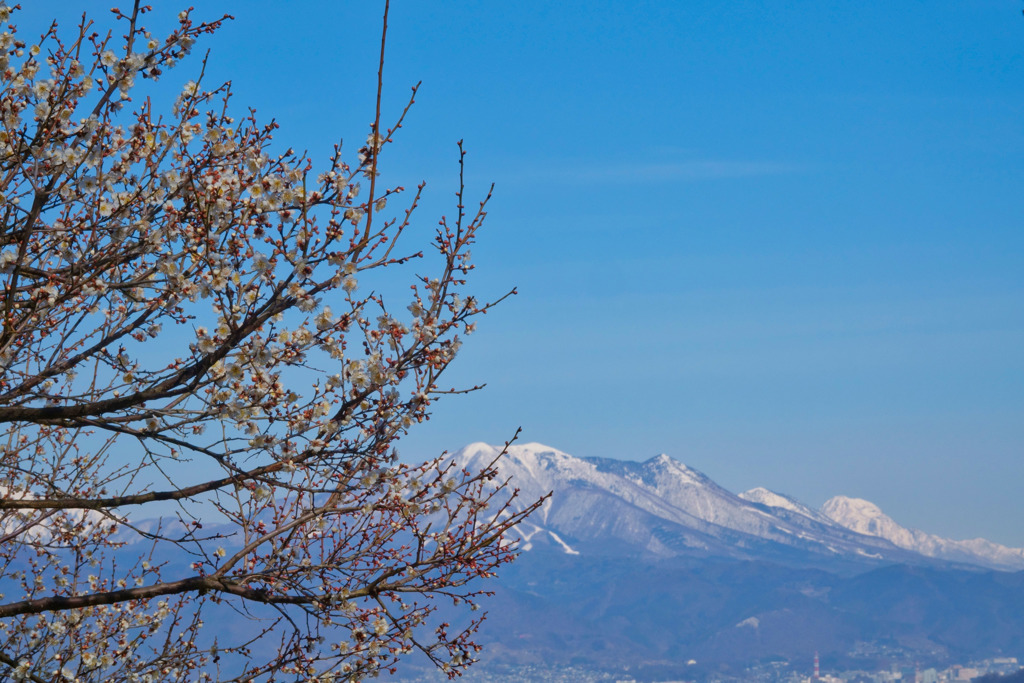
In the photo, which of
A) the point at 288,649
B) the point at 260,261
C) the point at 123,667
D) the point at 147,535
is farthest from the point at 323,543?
the point at 123,667

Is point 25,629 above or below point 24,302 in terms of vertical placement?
below

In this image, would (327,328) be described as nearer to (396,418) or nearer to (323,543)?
(396,418)

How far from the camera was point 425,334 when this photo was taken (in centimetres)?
589

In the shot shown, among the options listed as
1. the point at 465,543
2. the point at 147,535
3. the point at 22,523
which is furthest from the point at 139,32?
the point at 22,523

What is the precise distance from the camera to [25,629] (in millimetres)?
9102

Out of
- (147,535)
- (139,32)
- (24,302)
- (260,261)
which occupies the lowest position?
(147,535)

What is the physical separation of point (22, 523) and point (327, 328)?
16.8 ft

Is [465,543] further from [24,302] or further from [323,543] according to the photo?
[24,302]

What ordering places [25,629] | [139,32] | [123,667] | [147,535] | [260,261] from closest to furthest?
[260,261] < [139,32] < [147,535] < [123,667] < [25,629]

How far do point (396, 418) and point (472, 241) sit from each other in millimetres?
1236

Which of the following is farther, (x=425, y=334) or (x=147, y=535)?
(x=147, y=535)

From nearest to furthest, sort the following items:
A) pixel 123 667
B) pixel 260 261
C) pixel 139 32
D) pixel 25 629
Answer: pixel 260 261 → pixel 139 32 → pixel 123 667 → pixel 25 629

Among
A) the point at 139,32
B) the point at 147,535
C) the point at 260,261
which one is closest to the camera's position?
the point at 260,261

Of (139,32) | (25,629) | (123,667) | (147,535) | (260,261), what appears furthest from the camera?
(25,629)
